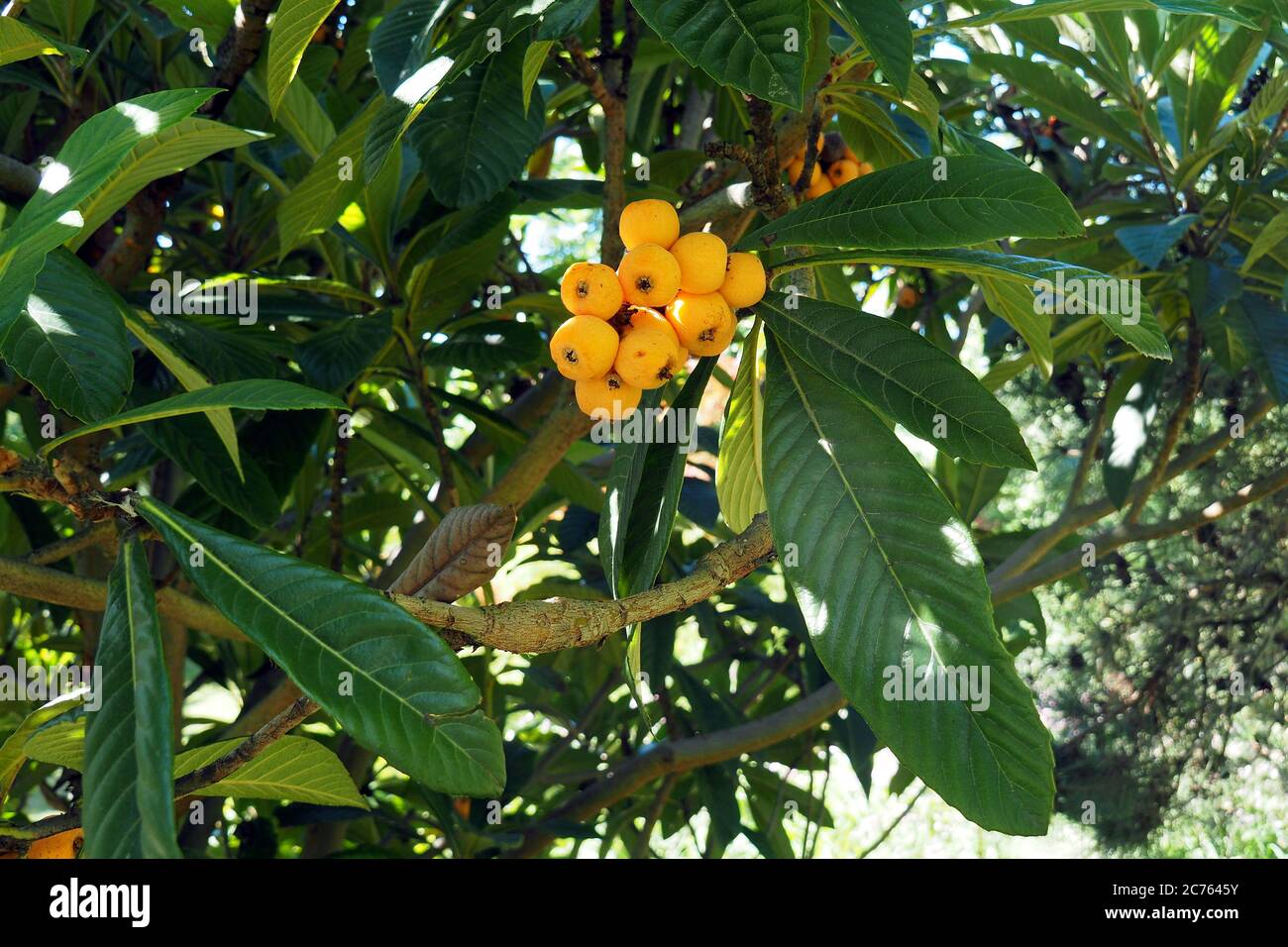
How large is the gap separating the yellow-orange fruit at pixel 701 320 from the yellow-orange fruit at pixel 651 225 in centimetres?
6

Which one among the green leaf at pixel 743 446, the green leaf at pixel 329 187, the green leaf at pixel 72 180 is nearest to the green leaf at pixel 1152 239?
the green leaf at pixel 743 446

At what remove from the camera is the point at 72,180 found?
81cm

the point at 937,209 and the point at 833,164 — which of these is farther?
the point at 833,164

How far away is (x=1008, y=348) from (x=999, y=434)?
200 cm

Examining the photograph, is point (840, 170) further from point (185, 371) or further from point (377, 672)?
point (377, 672)

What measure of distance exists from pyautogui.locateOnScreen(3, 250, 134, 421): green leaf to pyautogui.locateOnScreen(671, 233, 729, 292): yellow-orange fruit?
56cm

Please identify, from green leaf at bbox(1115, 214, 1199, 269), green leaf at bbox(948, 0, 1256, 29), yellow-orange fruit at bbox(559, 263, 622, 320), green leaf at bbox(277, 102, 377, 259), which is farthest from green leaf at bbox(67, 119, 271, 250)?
green leaf at bbox(1115, 214, 1199, 269)

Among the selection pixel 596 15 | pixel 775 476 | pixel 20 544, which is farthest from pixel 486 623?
pixel 20 544

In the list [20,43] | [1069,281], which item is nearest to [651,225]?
[1069,281]

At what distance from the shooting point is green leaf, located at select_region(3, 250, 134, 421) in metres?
1.09

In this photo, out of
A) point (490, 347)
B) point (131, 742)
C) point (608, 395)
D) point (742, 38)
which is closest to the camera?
point (131, 742)

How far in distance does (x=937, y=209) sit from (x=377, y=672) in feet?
2.02
